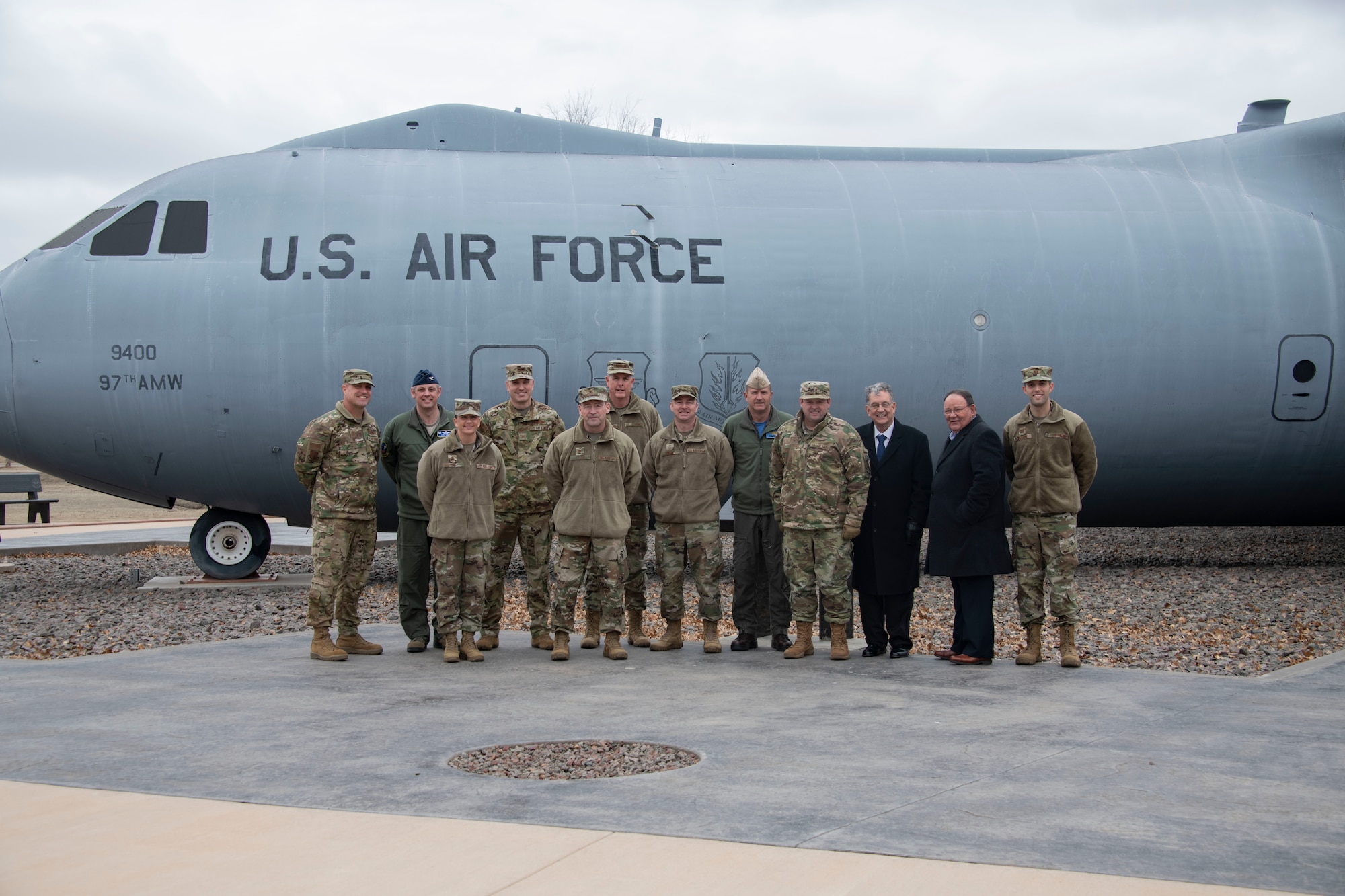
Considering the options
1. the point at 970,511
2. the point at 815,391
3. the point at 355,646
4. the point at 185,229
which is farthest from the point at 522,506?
the point at 185,229

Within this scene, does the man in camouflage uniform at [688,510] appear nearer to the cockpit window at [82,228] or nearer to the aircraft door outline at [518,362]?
the aircraft door outline at [518,362]

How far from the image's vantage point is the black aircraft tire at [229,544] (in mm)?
12711

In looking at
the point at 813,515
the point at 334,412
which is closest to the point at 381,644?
the point at 334,412

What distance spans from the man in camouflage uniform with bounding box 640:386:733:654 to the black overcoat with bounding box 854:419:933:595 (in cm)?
108

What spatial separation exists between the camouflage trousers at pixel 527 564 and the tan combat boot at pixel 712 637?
1.23 meters

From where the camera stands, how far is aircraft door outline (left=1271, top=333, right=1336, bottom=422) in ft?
42.3

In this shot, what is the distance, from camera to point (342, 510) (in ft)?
27.7

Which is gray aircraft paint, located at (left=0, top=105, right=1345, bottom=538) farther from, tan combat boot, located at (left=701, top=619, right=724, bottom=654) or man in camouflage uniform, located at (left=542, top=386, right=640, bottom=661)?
tan combat boot, located at (left=701, top=619, right=724, bottom=654)

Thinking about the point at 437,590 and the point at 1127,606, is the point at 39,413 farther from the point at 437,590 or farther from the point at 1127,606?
the point at 1127,606

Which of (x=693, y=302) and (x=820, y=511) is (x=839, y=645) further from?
(x=693, y=302)

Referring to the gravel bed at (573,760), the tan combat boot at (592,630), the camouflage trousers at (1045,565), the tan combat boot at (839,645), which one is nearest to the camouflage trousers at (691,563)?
the tan combat boot at (592,630)

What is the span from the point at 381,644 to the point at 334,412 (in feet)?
6.08

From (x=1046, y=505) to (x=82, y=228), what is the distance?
1019 centimetres

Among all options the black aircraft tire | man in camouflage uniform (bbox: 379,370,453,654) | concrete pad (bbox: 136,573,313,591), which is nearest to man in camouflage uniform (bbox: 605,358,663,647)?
man in camouflage uniform (bbox: 379,370,453,654)
